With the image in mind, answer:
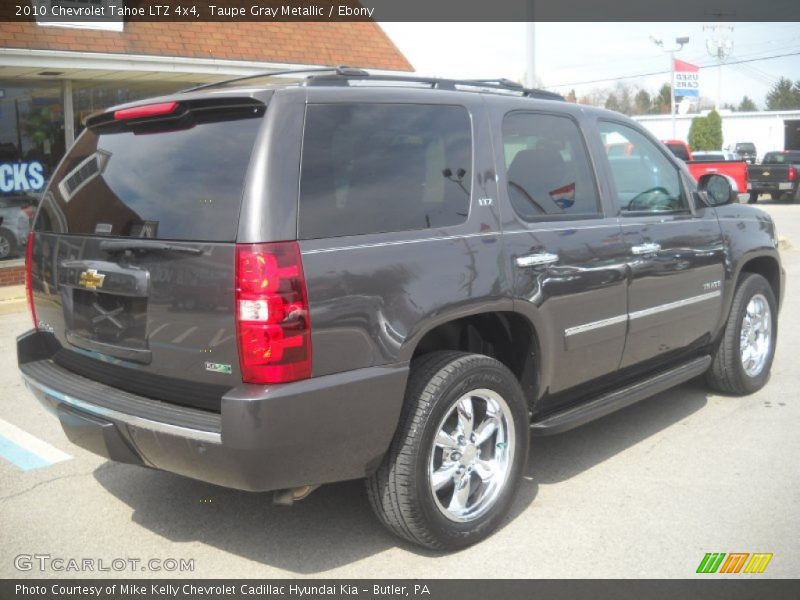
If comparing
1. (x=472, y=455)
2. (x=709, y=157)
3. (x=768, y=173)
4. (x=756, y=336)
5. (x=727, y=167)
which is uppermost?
(x=709, y=157)

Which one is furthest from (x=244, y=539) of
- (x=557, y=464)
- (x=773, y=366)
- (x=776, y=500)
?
(x=773, y=366)

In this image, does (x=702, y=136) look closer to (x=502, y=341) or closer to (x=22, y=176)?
(x=22, y=176)

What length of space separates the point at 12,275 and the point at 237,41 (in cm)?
490

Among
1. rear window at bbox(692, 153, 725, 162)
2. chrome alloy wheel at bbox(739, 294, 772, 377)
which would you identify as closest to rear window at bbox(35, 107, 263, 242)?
chrome alloy wheel at bbox(739, 294, 772, 377)

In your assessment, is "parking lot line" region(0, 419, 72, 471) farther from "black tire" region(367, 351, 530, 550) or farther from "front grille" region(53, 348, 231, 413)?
"black tire" region(367, 351, 530, 550)

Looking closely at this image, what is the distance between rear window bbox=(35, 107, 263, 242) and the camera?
10.7 ft

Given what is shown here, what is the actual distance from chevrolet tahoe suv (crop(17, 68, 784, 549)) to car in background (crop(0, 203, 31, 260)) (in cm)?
829

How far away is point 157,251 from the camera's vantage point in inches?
132

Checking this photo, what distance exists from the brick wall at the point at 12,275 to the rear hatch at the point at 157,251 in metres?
8.13

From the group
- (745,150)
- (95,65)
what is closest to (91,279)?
(95,65)

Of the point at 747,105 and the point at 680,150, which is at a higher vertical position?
the point at 747,105

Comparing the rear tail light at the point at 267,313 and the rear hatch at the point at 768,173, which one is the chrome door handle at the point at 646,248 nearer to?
the rear tail light at the point at 267,313

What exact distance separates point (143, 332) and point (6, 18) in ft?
31.0

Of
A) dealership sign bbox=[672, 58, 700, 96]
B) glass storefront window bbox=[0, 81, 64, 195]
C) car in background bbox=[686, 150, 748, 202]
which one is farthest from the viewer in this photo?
dealership sign bbox=[672, 58, 700, 96]
